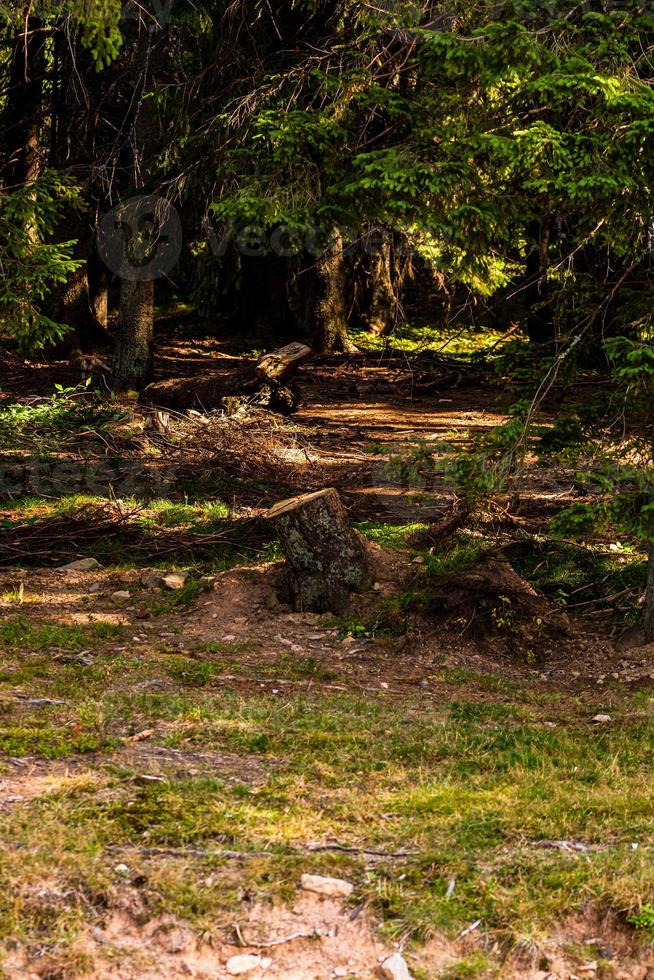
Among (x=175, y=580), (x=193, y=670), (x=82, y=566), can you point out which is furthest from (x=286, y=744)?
A: (x=82, y=566)

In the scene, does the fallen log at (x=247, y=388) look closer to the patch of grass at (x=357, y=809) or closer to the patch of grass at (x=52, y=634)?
the patch of grass at (x=52, y=634)

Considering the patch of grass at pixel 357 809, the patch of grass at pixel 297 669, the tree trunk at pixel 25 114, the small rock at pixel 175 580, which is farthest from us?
the tree trunk at pixel 25 114

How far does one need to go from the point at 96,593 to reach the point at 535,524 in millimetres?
4402

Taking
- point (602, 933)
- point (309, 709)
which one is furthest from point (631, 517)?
point (602, 933)

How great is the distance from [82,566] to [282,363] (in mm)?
5606

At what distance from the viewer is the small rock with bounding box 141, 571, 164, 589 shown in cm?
966

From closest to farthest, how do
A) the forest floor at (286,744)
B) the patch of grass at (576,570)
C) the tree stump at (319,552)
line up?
1. the forest floor at (286,744)
2. the tree stump at (319,552)
3. the patch of grass at (576,570)

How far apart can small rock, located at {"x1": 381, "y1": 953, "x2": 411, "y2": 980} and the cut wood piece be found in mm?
11140

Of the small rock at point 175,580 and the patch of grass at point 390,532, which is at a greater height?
the patch of grass at point 390,532

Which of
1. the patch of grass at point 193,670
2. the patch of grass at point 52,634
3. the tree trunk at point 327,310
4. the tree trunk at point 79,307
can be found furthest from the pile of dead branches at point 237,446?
the tree trunk at point 79,307

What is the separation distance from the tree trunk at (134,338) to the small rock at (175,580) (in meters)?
7.09

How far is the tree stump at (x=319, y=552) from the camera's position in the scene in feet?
29.1

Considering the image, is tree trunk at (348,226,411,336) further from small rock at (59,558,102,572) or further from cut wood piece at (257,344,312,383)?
small rock at (59,558,102,572)

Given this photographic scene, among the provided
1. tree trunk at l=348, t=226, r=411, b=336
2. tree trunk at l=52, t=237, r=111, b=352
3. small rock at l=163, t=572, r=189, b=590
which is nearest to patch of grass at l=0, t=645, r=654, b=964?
small rock at l=163, t=572, r=189, b=590
